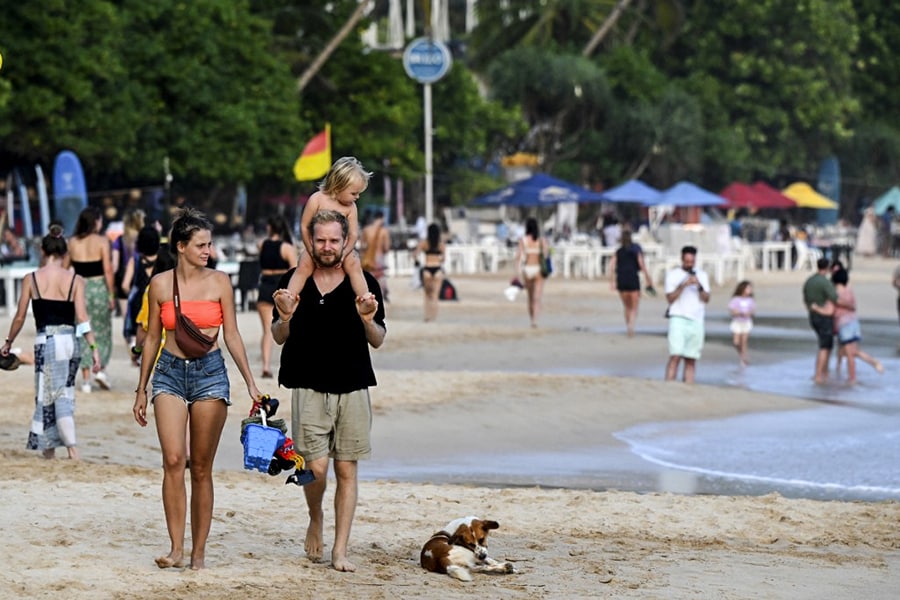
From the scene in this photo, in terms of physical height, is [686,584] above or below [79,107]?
below

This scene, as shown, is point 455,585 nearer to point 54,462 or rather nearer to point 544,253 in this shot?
point 54,462

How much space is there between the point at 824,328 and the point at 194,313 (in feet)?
40.5

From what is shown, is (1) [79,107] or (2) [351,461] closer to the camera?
(2) [351,461]

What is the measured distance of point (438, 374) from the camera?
1727 centimetres

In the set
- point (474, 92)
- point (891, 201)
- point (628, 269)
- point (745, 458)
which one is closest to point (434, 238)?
point (628, 269)

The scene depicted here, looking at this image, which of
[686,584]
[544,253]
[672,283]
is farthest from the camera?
[544,253]

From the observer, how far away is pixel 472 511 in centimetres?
979

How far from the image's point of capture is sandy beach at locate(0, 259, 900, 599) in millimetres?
7457

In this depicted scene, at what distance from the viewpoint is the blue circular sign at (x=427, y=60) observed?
136 feet

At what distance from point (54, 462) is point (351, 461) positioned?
377 cm

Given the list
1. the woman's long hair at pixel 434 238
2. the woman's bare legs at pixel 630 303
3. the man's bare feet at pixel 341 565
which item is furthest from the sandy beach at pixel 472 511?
the woman's long hair at pixel 434 238

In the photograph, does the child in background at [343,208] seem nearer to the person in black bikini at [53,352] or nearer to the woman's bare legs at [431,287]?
the person in black bikini at [53,352]

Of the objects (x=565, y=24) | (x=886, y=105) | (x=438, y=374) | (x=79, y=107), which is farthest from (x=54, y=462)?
(x=886, y=105)

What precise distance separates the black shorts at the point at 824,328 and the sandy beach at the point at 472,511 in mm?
1567
